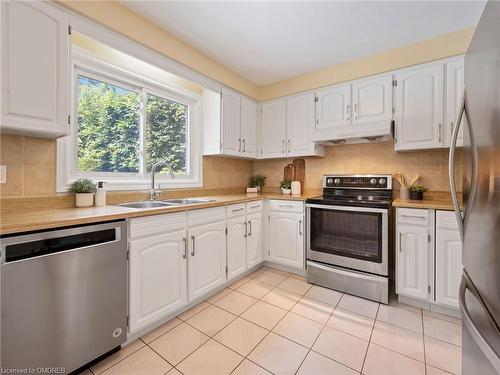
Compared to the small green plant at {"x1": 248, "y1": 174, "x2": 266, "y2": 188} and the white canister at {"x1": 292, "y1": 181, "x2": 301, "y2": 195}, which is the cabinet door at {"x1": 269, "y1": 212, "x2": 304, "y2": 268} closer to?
the white canister at {"x1": 292, "y1": 181, "x2": 301, "y2": 195}

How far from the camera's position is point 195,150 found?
114 inches

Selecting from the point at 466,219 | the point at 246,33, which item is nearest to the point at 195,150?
the point at 246,33

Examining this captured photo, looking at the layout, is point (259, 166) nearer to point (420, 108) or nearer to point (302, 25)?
point (302, 25)

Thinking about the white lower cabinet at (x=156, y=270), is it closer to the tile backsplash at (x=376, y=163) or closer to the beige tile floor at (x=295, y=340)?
the beige tile floor at (x=295, y=340)

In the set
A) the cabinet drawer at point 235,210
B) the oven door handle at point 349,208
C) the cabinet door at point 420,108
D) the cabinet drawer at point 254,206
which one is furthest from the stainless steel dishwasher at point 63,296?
the cabinet door at point 420,108

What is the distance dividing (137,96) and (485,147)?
8.47 feet

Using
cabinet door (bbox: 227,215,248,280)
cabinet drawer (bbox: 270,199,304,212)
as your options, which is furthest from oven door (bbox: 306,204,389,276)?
cabinet door (bbox: 227,215,248,280)

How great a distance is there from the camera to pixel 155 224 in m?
1.65

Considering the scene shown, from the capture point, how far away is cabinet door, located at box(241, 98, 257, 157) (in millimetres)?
3059

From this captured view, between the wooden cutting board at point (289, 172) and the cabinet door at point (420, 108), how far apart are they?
4.26 ft

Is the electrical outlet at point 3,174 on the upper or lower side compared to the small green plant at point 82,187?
upper

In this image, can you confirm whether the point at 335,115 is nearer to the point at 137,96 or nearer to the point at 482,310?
the point at 137,96

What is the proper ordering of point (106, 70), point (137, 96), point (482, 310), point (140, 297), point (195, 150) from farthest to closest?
point (195, 150) → point (137, 96) → point (106, 70) → point (140, 297) → point (482, 310)

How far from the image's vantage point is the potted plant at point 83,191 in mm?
1727
